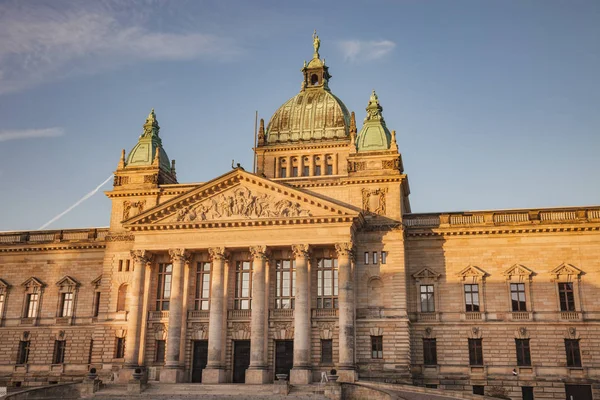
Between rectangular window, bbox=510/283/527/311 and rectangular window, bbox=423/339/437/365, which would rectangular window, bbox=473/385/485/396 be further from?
rectangular window, bbox=510/283/527/311

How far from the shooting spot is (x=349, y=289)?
47.7 metres

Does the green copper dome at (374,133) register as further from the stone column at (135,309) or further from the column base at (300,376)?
the stone column at (135,309)

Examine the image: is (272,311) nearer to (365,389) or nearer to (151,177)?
(365,389)

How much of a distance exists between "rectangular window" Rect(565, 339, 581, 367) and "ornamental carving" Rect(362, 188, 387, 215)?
17.4 m

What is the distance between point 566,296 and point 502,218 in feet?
25.6

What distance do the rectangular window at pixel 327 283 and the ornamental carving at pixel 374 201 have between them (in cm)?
519

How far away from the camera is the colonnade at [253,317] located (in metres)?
46.7

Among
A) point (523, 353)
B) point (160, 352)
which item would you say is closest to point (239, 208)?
point (160, 352)

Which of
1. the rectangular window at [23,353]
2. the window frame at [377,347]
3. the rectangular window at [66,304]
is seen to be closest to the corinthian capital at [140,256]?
the rectangular window at [66,304]

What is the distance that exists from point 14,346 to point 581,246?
5026 cm

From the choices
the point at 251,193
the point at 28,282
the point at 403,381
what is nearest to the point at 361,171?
the point at 251,193

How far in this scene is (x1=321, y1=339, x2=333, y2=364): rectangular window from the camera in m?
48.8

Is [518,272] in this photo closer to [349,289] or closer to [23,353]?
[349,289]

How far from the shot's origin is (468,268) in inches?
2036
